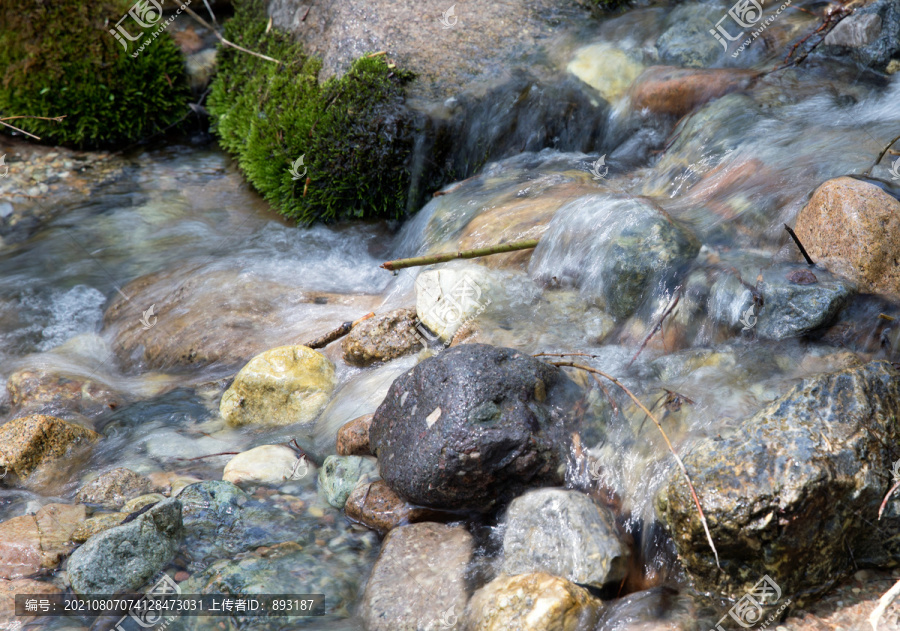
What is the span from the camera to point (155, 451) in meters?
4.01

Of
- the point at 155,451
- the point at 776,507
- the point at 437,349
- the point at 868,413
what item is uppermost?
the point at 868,413

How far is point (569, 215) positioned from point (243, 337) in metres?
2.46

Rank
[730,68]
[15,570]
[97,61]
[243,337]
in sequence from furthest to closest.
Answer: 1. [97,61]
2. [730,68]
3. [243,337]
4. [15,570]

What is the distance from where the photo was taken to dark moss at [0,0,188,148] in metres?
7.30

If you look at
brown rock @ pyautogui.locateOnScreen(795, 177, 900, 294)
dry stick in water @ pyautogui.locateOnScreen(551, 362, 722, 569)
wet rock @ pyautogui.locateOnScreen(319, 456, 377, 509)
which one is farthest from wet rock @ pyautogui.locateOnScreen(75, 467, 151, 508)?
brown rock @ pyautogui.locateOnScreen(795, 177, 900, 294)

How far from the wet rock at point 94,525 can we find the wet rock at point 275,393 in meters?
0.98

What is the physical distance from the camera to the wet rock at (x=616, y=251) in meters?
3.94

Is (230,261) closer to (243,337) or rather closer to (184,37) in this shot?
(243,337)

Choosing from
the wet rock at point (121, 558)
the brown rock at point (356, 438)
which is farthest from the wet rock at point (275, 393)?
the wet rock at point (121, 558)

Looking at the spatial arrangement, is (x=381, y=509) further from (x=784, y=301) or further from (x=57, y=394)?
(x=57, y=394)

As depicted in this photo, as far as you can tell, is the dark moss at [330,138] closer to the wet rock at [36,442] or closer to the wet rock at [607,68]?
the wet rock at [607,68]

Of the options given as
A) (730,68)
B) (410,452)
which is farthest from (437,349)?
(730,68)

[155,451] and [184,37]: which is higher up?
[184,37]

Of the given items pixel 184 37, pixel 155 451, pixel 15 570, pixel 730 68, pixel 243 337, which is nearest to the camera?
pixel 15 570
